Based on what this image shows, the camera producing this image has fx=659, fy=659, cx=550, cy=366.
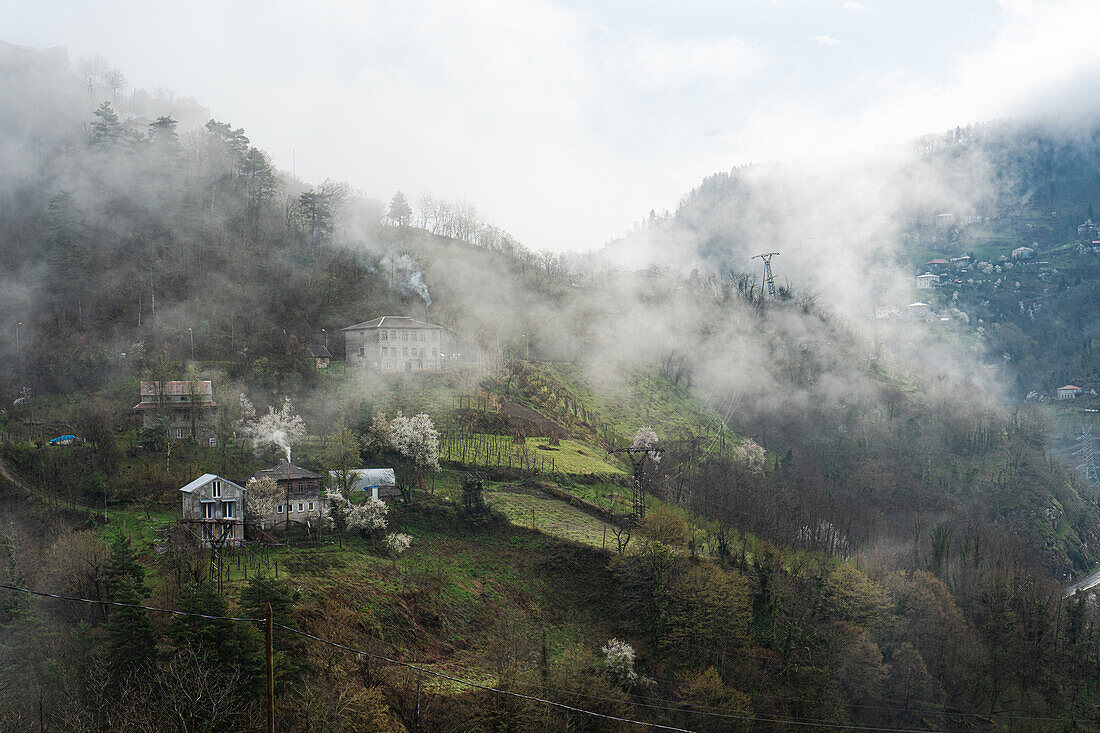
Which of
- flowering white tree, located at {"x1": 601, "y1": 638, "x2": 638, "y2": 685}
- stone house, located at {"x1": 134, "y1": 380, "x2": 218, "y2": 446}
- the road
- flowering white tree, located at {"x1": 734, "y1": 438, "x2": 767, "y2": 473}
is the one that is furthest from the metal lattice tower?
stone house, located at {"x1": 134, "y1": 380, "x2": 218, "y2": 446}

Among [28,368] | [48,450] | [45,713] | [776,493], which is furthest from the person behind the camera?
[776,493]

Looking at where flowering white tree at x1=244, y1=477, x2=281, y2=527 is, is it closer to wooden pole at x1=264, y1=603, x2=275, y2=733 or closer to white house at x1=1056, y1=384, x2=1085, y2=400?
wooden pole at x1=264, y1=603, x2=275, y2=733

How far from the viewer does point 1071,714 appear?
48.4m

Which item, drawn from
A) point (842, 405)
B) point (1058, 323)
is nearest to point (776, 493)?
point (842, 405)

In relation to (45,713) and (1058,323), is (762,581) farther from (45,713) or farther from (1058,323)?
(1058,323)

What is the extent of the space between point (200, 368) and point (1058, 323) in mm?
215708

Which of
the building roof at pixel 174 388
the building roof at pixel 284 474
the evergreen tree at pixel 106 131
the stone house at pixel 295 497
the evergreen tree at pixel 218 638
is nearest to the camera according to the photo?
the evergreen tree at pixel 218 638

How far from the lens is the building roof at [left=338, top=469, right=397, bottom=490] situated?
49875 millimetres

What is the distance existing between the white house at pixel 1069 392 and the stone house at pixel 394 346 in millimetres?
160283

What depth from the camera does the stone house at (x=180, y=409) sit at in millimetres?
54531

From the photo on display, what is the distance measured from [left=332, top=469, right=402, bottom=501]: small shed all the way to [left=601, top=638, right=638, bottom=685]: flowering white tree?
20179 millimetres

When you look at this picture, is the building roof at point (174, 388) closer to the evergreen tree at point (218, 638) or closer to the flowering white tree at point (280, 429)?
the flowering white tree at point (280, 429)

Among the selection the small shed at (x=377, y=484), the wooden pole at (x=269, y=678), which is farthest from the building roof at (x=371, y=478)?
the wooden pole at (x=269, y=678)

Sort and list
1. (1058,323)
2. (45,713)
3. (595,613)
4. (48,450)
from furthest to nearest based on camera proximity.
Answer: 1. (1058,323)
2. (48,450)
3. (595,613)
4. (45,713)
